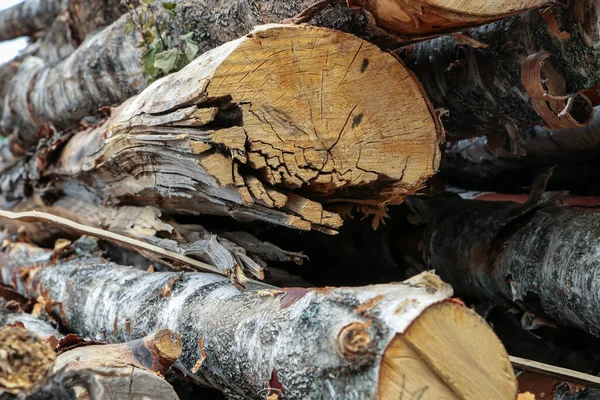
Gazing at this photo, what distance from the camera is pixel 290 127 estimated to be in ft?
5.11

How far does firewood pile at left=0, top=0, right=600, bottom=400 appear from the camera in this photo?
1077 mm

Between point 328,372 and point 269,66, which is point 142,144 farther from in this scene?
point 328,372

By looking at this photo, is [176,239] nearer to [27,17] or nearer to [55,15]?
[55,15]

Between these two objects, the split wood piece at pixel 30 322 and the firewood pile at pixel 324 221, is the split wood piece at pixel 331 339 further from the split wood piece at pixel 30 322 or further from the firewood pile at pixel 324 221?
the split wood piece at pixel 30 322

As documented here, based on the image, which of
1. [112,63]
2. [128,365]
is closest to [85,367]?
[128,365]

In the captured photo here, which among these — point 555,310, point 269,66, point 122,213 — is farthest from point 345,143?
point 122,213

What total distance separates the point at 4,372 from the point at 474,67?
1.47 m

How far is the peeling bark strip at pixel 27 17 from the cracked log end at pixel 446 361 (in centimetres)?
458

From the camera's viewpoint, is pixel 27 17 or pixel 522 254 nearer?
pixel 522 254

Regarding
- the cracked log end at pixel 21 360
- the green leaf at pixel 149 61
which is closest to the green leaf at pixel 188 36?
the green leaf at pixel 149 61

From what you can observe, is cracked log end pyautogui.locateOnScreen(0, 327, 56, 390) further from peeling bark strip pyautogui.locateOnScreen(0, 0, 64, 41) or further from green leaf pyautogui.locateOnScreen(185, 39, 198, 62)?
peeling bark strip pyautogui.locateOnScreen(0, 0, 64, 41)

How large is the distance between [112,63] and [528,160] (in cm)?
199

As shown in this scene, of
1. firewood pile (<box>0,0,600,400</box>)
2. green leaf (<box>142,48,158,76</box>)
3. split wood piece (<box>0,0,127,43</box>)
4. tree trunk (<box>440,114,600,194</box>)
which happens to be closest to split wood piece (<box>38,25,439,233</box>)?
firewood pile (<box>0,0,600,400</box>)

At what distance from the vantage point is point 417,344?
1008mm
